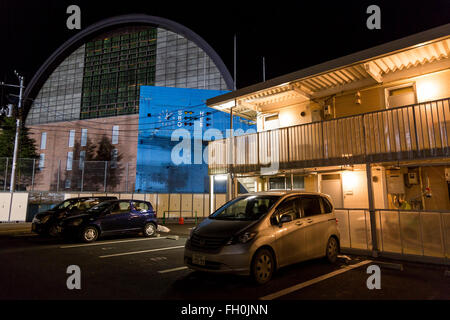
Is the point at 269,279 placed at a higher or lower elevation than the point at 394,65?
lower

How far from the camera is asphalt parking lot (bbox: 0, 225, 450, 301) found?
4.51 m

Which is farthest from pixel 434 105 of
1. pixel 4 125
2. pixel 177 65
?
pixel 4 125

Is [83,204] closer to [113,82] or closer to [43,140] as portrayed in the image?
[113,82]

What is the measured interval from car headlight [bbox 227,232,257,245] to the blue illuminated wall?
A: 28.0 meters

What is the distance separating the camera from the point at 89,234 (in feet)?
32.9

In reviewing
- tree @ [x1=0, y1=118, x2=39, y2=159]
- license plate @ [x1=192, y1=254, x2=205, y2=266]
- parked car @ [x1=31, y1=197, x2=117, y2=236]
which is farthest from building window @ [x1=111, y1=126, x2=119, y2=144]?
license plate @ [x1=192, y1=254, x2=205, y2=266]

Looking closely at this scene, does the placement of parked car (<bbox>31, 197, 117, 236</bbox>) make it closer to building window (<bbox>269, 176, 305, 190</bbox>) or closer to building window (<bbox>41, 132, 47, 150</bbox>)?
building window (<bbox>269, 176, 305, 190</bbox>)

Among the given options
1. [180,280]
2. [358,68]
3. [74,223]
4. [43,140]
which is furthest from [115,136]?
[180,280]

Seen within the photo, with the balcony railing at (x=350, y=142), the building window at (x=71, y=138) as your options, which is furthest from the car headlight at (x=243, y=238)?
the building window at (x=71, y=138)

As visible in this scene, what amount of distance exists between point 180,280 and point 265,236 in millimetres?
1905
